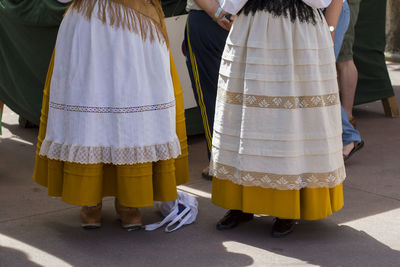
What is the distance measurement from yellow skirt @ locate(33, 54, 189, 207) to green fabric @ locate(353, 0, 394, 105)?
3.18 meters

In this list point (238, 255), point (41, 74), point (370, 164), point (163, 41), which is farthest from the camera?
point (41, 74)

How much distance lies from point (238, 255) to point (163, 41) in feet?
3.84

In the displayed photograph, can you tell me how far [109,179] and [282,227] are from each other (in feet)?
3.10

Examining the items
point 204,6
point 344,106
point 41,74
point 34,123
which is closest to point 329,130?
point 204,6

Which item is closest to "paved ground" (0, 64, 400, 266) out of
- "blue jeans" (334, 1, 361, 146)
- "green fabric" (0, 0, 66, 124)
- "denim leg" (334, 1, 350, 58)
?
"blue jeans" (334, 1, 361, 146)

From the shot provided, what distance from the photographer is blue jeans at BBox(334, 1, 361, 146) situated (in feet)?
16.3

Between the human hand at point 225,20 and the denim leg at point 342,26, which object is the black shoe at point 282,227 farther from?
the denim leg at point 342,26

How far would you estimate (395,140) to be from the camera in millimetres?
5660

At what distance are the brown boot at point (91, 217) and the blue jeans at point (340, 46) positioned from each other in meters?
2.07

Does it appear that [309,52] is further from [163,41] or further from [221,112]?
[163,41]

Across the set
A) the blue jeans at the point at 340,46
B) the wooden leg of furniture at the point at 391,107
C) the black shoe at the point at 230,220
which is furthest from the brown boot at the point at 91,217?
the wooden leg of furniture at the point at 391,107

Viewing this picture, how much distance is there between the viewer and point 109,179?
3.58 m

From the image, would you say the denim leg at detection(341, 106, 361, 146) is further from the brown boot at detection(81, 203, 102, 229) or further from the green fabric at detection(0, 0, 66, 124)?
the green fabric at detection(0, 0, 66, 124)

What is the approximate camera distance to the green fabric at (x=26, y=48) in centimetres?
525
